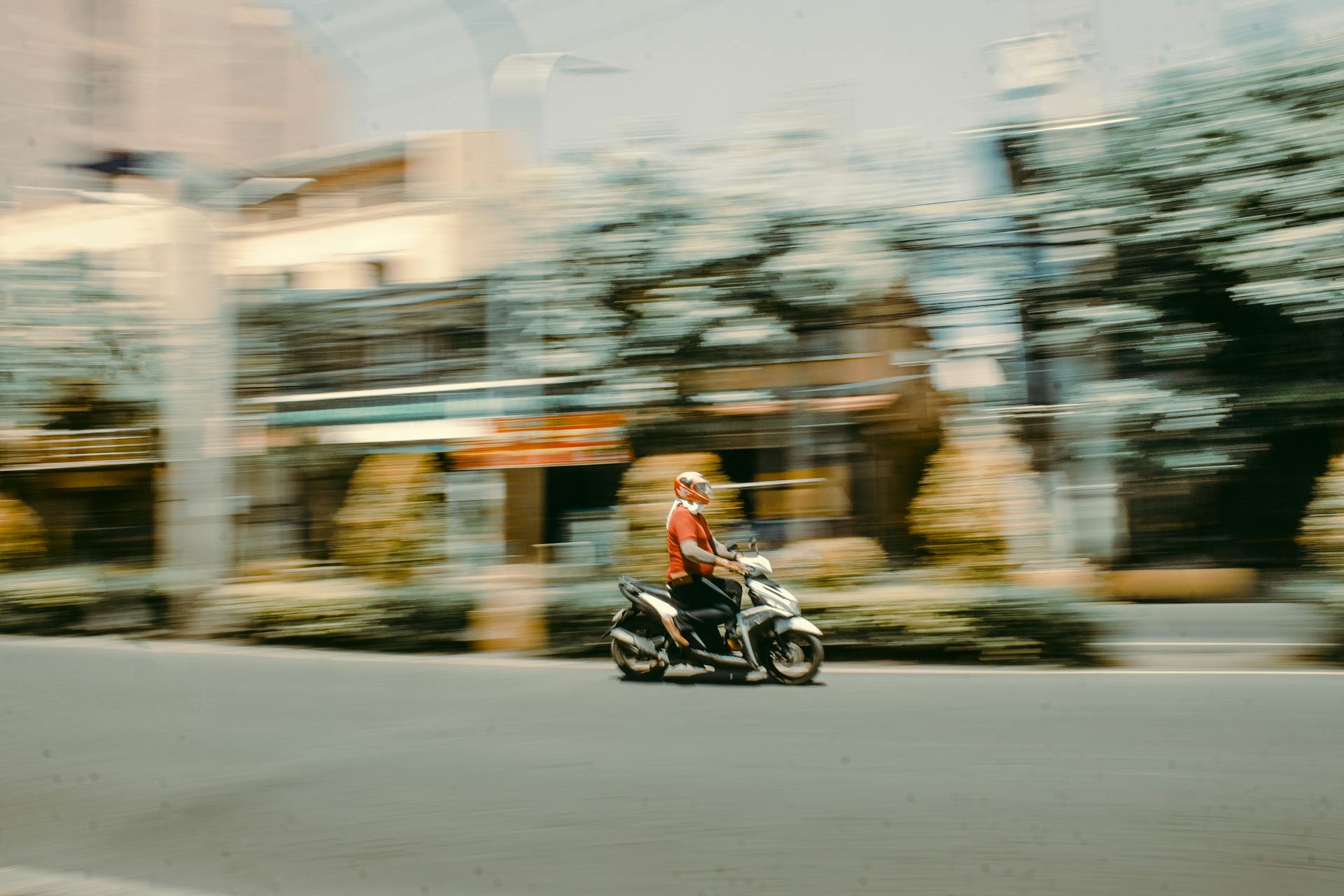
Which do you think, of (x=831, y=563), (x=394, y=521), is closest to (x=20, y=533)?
(x=394, y=521)

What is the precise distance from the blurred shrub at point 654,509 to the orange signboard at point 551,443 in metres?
1.32

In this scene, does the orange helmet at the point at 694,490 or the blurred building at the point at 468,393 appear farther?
the blurred building at the point at 468,393

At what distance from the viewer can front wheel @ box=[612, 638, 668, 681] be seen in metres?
8.73

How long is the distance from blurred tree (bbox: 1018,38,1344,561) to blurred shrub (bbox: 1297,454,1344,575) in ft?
7.94

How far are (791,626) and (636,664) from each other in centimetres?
140

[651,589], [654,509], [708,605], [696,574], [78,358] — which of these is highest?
[78,358]

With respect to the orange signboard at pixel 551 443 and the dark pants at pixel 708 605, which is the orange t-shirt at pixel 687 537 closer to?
the dark pants at pixel 708 605

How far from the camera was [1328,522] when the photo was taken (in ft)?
32.9

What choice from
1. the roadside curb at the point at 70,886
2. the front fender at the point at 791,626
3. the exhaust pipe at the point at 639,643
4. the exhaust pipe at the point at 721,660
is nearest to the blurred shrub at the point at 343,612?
the exhaust pipe at the point at 639,643

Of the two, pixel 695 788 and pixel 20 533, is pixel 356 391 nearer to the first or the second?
pixel 20 533

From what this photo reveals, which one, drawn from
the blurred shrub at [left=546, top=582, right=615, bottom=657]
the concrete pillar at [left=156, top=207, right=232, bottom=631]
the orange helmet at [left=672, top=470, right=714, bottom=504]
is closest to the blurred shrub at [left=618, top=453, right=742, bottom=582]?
the blurred shrub at [left=546, top=582, right=615, bottom=657]

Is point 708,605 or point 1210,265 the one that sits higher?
point 1210,265

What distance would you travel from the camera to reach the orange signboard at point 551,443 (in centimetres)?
1318

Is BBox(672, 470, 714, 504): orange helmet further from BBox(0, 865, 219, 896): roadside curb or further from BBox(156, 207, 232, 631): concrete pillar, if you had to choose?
BBox(156, 207, 232, 631): concrete pillar
